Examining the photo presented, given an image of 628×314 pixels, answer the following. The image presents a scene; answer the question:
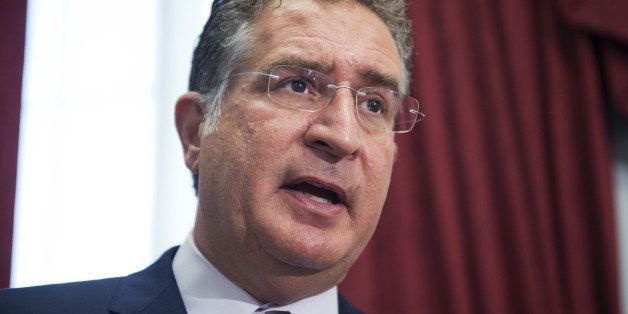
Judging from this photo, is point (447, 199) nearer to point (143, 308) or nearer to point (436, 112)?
point (436, 112)

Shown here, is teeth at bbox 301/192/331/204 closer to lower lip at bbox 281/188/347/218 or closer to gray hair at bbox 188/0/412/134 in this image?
lower lip at bbox 281/188/347/218

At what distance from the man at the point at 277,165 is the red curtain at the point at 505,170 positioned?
658 mm

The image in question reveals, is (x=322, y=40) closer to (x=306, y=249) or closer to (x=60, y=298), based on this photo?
(x=306, y=249)

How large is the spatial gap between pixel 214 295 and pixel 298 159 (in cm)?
39

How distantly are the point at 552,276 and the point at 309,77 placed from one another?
48.7 inches

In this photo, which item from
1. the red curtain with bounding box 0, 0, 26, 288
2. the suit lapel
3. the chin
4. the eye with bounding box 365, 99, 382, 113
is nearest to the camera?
the chin

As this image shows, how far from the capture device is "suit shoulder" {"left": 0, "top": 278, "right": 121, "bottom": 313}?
1207 millimetres

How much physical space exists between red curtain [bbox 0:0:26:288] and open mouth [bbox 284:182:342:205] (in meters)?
1.18

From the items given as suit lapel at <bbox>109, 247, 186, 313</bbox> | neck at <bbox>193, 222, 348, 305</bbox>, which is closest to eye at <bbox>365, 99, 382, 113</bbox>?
neck at <bbox>193, 222, 348, 305</bbox>

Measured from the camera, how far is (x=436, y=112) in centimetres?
200

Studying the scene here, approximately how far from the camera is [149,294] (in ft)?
4.06

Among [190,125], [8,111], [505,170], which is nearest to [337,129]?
[190,125]

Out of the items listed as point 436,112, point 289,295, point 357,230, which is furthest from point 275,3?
point 436,112

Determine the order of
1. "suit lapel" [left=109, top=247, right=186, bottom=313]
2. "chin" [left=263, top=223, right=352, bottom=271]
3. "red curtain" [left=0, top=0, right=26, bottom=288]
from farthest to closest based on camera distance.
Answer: "red curtain" [left=0, top=0, right=26, bottom=288]
"suit lapel" [left=109, top=247, right=186, bottom=313]
"chin" [left=263, top=223, right=352, bottom=271]
